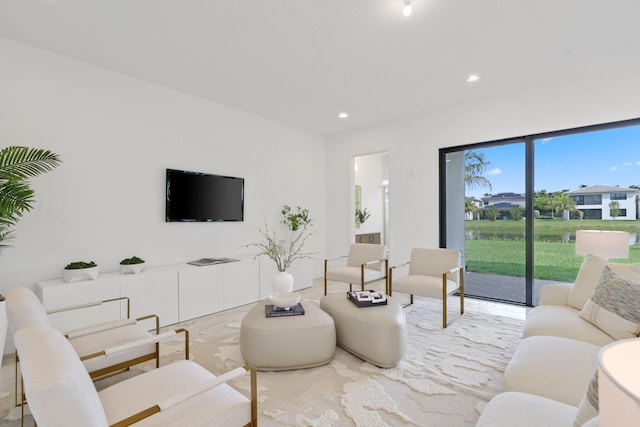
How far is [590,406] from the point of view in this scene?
94 centimetres

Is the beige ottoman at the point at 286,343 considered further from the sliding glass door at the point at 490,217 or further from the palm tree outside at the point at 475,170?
the palm tree outside at the point at 475,170

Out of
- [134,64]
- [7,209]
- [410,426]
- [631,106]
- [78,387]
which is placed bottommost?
[410,426]

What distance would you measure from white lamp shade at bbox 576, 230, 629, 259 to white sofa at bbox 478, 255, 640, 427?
503 millimetres

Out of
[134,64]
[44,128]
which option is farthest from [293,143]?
[44,128]

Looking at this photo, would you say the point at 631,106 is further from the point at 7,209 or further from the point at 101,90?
the point at 7,209

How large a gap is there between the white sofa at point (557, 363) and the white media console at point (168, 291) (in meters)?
3.24

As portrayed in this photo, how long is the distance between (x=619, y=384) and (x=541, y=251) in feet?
14.4

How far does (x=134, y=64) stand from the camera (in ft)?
10.9

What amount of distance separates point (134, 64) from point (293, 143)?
279cm

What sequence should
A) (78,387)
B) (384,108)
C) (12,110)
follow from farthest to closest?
(384,108) → (12,110) → (78,387)

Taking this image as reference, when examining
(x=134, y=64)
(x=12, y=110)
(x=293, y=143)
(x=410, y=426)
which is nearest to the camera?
(x=410, y=426)

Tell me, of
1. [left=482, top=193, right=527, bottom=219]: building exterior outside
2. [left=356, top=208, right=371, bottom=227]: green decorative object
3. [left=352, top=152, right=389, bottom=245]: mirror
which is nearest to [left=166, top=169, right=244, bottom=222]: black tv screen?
[left=352, top=152, right=389, bottom=245]: mirror

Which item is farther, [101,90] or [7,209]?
[101,90]

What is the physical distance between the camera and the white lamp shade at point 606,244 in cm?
287
